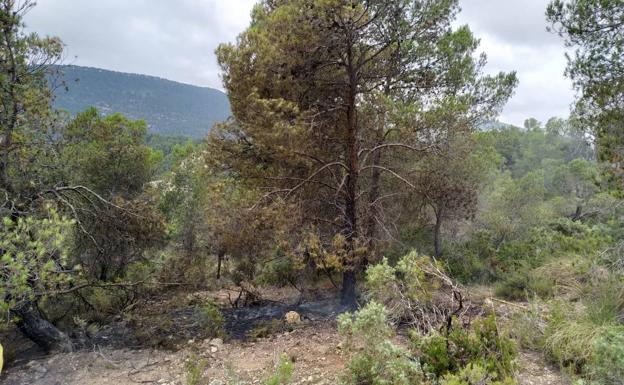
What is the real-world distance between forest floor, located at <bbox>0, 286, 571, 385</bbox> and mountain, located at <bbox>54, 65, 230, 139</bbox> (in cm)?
5357

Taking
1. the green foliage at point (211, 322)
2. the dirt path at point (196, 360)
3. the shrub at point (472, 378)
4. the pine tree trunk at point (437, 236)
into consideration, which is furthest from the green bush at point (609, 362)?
the pine tree trunk at point (437, 236)

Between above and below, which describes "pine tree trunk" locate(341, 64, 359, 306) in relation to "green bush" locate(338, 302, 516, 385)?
above

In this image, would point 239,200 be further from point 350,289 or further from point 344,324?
point 344,324

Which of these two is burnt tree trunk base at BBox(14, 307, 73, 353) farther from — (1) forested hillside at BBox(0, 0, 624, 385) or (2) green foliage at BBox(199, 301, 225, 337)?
(2) green foliage at BBox(199, 301, 225, 337)

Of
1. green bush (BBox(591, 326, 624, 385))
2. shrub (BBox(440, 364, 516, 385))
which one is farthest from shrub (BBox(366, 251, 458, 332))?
green bush (BBox(591, 326, 624, 385))

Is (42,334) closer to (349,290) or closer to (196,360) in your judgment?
(196,360)

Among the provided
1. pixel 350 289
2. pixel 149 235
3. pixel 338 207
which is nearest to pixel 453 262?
pixel 350 289

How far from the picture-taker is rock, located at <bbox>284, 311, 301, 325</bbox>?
708 centimetres

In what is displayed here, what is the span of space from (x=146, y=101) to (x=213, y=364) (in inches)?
3933

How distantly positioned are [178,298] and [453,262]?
19.9ft

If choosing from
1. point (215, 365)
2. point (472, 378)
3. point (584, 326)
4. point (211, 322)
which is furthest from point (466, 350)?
point (211, 322)

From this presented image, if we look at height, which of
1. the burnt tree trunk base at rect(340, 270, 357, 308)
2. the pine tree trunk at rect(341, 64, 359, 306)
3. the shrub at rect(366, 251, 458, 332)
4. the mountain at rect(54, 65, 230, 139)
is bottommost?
the burnt tree trunk base at rect(340, 270, 357, 308)

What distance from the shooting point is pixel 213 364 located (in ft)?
17.9

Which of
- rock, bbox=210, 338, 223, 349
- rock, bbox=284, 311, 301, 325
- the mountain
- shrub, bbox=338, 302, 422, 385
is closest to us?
shrub, bbox=338, 302, 422, 385
